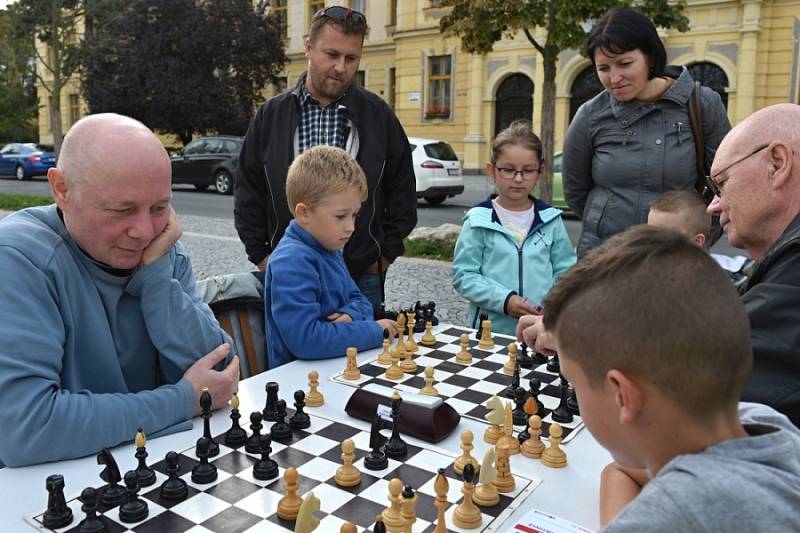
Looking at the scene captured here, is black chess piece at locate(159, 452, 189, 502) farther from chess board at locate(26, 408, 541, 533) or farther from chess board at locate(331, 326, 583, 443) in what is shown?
chess board at locate(331, 326, 583, 443)

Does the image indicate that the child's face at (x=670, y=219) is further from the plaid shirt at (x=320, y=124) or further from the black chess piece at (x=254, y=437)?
the black chess piece at (x=254, y=437)

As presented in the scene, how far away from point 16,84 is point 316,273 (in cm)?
3561

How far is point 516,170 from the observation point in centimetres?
354

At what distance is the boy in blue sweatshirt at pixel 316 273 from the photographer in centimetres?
260

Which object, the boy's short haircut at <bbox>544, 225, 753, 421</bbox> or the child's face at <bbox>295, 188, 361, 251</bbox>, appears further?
the child's face at <bbox>295, 188, 361, 251</bbox>

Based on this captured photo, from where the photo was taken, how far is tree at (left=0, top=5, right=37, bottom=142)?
24.7m

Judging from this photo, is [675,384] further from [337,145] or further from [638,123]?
[337,145]

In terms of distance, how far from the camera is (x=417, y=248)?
9320 mm

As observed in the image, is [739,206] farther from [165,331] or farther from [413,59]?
[413,59]

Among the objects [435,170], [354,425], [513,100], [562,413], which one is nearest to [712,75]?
[513,100]

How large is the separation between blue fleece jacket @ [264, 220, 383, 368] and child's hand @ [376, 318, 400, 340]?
36mm

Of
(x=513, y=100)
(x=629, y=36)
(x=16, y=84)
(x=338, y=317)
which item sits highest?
(x=16, y=84)

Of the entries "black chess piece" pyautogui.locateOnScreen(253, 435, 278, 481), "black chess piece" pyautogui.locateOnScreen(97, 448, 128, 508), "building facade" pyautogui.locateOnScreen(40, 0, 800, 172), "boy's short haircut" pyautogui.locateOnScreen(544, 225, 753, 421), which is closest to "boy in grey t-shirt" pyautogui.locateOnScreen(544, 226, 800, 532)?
"boy's short haircut" pyautogui.locateOnScreen(544, 225, 753, 421)

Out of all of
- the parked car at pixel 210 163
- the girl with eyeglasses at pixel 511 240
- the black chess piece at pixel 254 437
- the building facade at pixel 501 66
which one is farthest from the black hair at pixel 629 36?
the parked car at pixel 210 163
